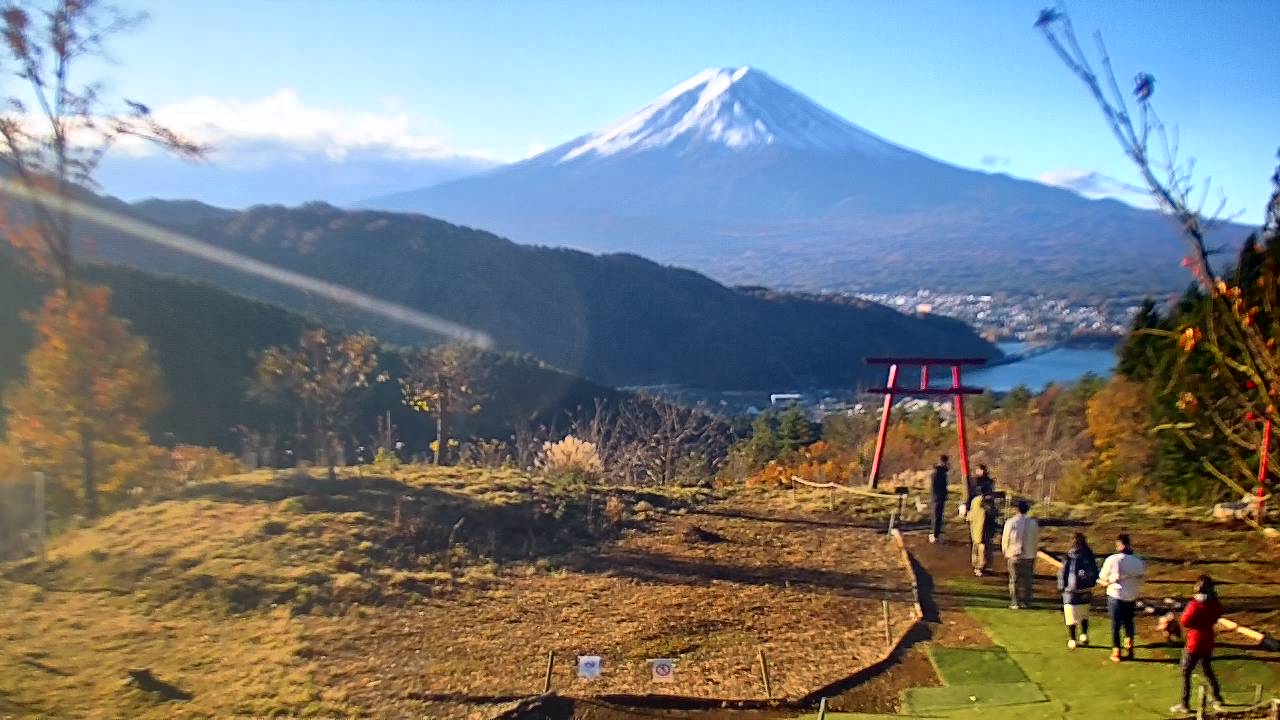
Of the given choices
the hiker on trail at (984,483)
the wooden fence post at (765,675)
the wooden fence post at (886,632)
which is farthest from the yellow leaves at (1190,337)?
the hiker on trail at (984,483)

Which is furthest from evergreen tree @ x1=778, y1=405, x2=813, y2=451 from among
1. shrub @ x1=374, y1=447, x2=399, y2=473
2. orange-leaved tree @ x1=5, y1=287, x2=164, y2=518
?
orange-leaved tree @ x1=5, y1=287, x2=164, y2=518

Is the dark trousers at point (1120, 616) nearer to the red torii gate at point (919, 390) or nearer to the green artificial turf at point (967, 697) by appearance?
the green artificial turf at point (967, 697)

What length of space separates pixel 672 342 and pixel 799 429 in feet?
120

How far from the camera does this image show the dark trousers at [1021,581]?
8.44m

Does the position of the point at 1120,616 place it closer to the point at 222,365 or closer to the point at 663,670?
the point at 663,670

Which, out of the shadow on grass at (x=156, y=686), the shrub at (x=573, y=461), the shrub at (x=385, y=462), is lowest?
the shadow on grass at (x=156, y=686)

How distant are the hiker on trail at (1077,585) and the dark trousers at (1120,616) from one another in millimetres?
281

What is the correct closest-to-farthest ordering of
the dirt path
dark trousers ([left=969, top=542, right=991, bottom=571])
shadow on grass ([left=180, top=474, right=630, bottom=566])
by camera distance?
1. the dirt path
2. dark trousers ([left=969, top=542, right=991, bottom=571])
3. shadow on grass ([left=180, top=474, right=630, bottom=566])

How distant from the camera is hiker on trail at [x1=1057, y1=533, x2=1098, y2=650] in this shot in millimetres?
7273

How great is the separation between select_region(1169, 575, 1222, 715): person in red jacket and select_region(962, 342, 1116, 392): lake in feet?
173

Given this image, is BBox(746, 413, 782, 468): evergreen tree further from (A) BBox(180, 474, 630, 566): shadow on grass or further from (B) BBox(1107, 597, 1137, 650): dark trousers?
(B) BBox(1107, 597, 1137, 650): dark trousers

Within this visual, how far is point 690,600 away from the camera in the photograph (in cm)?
887

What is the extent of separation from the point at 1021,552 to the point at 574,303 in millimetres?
62724

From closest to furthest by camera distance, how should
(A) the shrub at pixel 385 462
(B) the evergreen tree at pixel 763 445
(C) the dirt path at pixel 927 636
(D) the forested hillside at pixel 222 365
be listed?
(C) the dirt path at pixel 927 636 → (A) the shrub at pixel 385 462 → (B) the evergreen tree at pixel 763 445 → (D) the forested hillside at pixel 222 365
